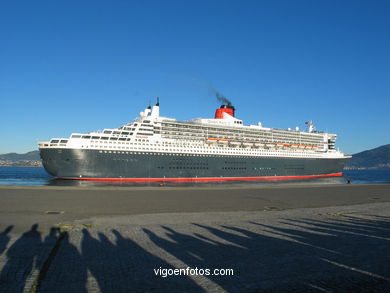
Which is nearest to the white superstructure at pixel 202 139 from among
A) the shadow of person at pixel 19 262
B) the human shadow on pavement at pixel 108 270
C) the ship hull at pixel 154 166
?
the ship hull at pixel 154 166

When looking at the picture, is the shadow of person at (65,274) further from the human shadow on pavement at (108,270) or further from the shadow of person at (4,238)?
the shadow of person at (4,238)

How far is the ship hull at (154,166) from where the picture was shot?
124 ft

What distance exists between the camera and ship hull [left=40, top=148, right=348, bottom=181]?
37.7 m

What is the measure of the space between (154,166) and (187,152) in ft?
18.3

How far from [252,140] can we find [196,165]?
13.9 meters

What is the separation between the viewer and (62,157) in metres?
37.7

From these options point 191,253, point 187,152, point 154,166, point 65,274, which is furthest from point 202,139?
point 65,274

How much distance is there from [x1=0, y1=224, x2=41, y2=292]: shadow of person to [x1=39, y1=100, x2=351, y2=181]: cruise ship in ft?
101

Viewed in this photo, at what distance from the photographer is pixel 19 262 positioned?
19.0 feet

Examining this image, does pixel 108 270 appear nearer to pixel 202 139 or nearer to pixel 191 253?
pixel 191 253

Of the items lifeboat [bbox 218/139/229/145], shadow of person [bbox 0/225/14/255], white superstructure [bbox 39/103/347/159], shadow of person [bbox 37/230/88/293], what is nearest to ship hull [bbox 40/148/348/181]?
white superstructure [bbox 39/103/347/159]

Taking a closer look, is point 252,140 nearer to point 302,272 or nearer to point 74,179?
point 74,179

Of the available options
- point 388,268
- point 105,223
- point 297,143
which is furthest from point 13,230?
point 297,143

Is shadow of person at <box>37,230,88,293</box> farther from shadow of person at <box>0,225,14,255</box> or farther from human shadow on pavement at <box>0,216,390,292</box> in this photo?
shadow of person at <box>0,225,14,255</box>
